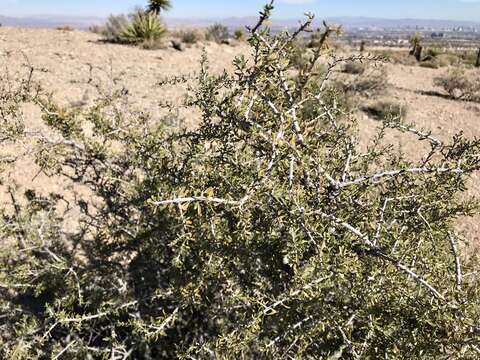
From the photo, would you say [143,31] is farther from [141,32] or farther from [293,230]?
[293,230]

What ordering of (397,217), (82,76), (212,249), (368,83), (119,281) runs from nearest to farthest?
(212,249) < (397,217) < (119,281) < (82,76) < (368,83)

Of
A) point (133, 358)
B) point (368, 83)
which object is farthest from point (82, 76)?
point (133, 358)

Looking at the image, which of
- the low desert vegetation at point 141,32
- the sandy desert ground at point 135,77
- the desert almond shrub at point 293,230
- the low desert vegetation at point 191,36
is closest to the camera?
the desert almond shrub at point 293,230

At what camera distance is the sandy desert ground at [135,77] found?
28.5 ft

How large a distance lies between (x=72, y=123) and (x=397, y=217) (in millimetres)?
2146

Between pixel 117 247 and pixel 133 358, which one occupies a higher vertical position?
pixel 117 247

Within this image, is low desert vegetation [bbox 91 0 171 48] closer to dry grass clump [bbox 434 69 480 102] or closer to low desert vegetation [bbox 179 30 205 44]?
low desert vegetation [bbox 179 30 205 44]

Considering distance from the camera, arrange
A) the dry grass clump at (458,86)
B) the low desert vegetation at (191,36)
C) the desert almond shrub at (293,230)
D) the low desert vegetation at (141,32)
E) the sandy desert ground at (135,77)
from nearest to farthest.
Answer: the desert almond shrub at (293,230)
the sandy desert ground at (135,77)
the dry grass clump at (458,86)
the low desert vegetation at (141,32)
the low desert vegetation at (191,36)

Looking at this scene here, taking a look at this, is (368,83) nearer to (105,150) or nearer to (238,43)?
(238,43)

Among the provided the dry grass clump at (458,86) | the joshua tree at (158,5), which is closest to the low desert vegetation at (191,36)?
the joshua tree at (158,5)

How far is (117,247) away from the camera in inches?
136

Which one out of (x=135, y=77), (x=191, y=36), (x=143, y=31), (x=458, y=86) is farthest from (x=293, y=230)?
(x=191, y=36)

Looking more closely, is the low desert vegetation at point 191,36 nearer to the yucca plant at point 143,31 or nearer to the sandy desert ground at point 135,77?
the sandy desert ground at point 135,77

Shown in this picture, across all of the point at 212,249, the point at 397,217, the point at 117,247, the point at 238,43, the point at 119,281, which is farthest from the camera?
the point at 238,43
